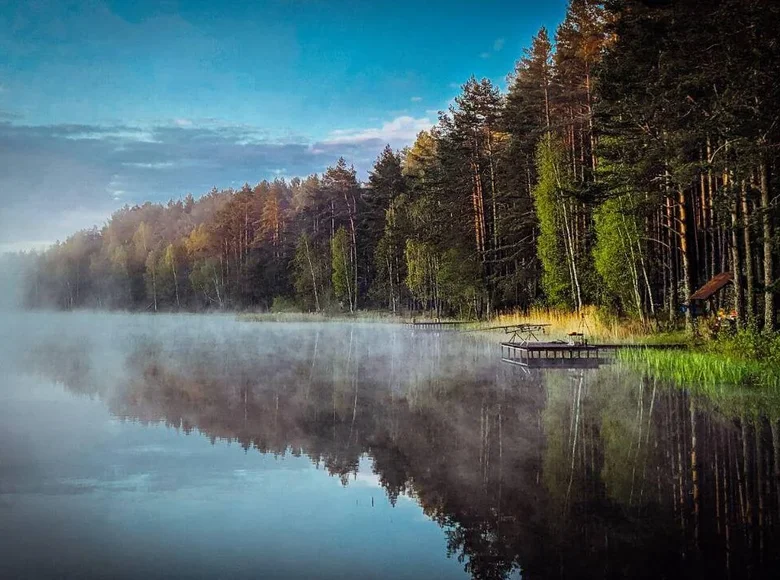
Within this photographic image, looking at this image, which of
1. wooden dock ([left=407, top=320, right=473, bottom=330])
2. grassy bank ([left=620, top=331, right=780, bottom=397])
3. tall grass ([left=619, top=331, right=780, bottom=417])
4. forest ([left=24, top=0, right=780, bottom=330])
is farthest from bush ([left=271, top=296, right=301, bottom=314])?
grassy bank ([left=620, top=331, right=780, bottom=397])

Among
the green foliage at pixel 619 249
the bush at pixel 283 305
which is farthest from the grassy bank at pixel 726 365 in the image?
the bush at pixel 283 305

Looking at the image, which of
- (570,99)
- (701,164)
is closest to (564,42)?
(570,99)

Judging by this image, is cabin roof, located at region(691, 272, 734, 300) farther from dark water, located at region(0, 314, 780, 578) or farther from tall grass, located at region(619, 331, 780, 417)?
dark water, located at region(0, 314, 780, 578)

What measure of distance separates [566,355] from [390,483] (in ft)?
56.7

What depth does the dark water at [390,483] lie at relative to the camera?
573cm

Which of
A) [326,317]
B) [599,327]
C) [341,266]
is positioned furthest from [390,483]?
[341,266]

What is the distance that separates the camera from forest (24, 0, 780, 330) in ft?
60.8

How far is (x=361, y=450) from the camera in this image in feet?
33.2

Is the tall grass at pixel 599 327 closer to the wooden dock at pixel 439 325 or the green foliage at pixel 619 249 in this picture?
the green foliage at pixel 619 249

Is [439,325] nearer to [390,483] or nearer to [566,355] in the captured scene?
[566,355]

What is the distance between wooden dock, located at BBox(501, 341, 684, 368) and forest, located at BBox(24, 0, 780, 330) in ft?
9.14

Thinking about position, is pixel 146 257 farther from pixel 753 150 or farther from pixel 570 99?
pixel 753 150

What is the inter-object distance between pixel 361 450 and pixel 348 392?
21.5 ft

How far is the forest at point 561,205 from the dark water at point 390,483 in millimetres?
7640
